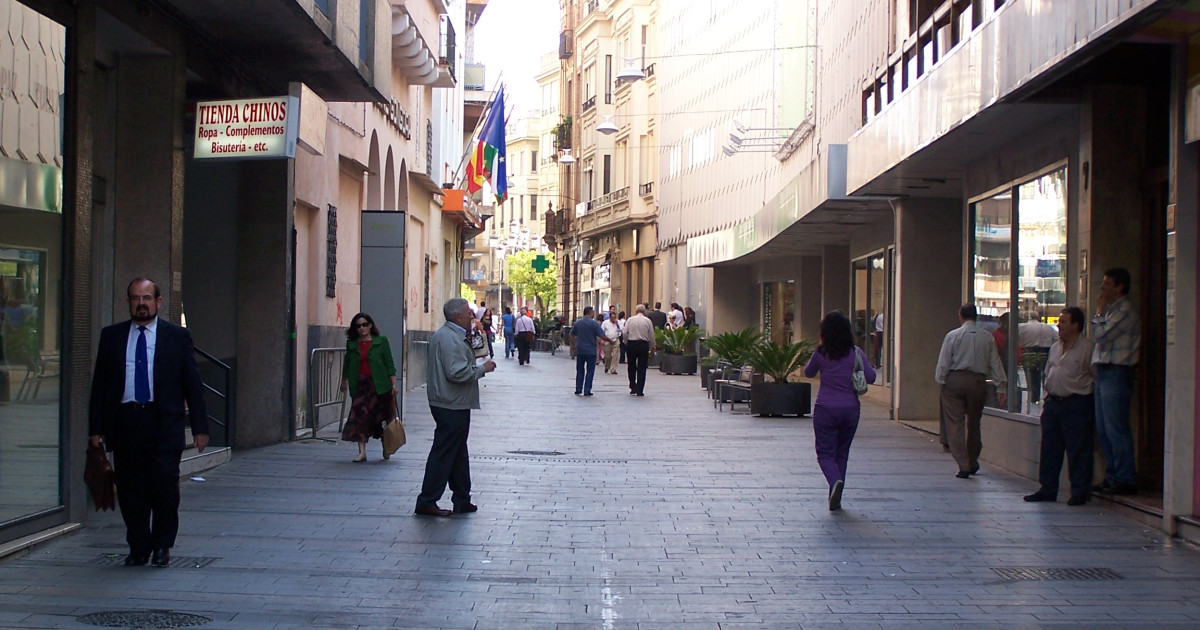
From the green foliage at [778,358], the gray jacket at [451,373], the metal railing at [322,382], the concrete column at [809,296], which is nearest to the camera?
the gray jacket at [451,373]

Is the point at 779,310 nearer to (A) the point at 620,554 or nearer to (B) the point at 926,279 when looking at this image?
(B) the point at 926,279

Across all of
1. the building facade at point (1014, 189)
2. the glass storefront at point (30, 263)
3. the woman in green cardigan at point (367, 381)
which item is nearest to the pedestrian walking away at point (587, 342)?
the building facade at point (1014, 189)

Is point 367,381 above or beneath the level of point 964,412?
above

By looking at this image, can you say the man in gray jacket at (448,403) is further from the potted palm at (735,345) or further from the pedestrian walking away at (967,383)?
the potted palm at (735,345)

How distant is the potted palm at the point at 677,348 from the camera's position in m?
36.4

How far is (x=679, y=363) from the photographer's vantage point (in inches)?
1435

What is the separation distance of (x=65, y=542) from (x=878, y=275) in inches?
692

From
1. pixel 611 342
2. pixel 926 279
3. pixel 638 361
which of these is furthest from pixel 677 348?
pixel 926 279

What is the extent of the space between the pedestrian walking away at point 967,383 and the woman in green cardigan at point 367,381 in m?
5.60

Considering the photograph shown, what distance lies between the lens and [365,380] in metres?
14.2

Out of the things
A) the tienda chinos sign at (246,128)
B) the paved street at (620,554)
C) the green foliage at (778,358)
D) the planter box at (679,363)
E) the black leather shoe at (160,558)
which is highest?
the tienda chinos sign at (246,128)

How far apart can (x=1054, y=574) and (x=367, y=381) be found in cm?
787

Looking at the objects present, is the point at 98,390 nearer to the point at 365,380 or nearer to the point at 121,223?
the point at 121,223

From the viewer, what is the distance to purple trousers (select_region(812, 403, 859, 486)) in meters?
11.3
